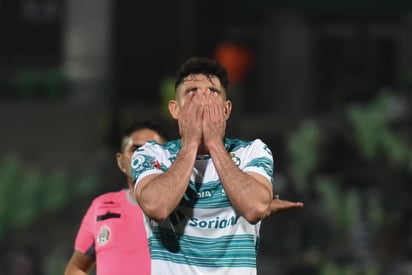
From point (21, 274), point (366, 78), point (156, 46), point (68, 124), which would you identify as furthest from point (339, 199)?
point (156, 46)

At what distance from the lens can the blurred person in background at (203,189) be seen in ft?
14.3

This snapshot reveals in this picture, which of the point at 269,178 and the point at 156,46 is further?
the point at 156,46

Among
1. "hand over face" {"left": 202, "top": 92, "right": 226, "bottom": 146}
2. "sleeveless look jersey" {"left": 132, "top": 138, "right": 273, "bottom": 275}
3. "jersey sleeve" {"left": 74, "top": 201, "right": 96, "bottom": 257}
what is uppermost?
"hand over face" {"left": 202, "top": 92, "right": 226, "bottom": 146}

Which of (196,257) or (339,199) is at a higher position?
(196,257)

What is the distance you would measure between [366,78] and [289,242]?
33.4 feet

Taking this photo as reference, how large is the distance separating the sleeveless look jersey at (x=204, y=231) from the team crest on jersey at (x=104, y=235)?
1.45 metres

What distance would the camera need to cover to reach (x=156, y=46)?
85.7ft

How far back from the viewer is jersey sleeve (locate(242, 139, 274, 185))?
14.8 ft

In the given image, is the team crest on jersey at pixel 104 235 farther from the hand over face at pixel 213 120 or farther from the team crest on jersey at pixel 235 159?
the hand over face at pixel 213 120

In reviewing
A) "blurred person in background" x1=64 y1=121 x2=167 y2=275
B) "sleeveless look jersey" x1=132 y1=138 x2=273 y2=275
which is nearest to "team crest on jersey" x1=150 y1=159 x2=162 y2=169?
"sleeveless look jersey" x1=132 y1=138 x2=273 y2=275

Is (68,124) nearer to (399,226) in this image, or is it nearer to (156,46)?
(156,46)

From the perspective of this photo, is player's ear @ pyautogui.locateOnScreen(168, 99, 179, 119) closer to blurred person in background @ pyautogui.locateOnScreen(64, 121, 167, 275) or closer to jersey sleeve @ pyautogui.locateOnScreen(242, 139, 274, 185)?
jersey sleeve @ pyautogui.locateOnScreen(242, 139, 274, 185)

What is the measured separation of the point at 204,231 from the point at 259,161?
1.13 ft

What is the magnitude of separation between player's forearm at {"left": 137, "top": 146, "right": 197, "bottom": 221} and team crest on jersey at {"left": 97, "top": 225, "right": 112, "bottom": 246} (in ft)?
5.44
